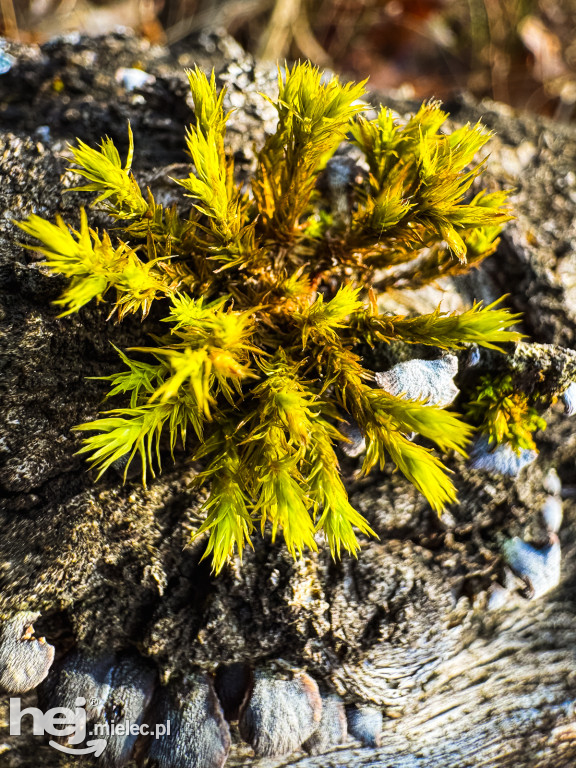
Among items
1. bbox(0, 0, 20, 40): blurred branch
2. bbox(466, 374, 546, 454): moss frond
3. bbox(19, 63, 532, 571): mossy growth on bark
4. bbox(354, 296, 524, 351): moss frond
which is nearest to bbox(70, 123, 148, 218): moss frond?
bbox(19, 63, 532, 571): mossy growth on bark

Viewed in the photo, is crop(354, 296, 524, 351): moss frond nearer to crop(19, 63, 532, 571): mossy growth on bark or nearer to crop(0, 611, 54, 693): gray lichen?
crop(19, 63, 532, 571): mossy growth on bark

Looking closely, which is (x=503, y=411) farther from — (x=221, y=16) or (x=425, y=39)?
(x=221, y=16)

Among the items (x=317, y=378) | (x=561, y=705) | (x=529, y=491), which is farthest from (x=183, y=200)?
(x=561, y=705)

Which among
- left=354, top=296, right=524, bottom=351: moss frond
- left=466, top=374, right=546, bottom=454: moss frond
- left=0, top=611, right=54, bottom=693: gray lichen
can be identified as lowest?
left=0, top=611, right=54, bottom=693: gray lichen

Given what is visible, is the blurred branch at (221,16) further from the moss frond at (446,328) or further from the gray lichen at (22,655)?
the gray lichen at (22,655)

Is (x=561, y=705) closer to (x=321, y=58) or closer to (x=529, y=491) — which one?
(x=529, y=491)

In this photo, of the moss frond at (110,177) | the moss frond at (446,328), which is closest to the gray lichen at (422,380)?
the moss frond at (446,328)
